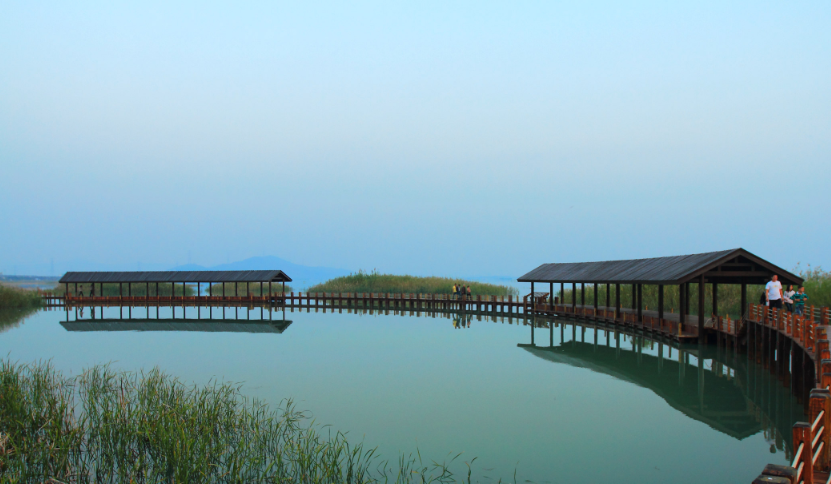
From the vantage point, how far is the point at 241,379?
18109mm

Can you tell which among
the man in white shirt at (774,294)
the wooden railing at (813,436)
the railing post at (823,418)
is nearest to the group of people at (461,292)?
the man in white shirt at (774,294)

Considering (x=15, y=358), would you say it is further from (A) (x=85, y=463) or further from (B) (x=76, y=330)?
(A) (x=85, y=463)

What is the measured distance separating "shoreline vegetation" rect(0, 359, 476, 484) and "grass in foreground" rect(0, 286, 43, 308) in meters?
38.3

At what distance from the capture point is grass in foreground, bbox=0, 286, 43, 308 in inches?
1768

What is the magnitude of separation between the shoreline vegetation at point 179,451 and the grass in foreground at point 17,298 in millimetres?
38269

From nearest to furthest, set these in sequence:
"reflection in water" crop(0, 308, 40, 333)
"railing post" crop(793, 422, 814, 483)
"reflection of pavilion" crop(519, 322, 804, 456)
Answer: "railing post" crop(793, 422, 814, 483) → "reflection of pavilion" crop(519, 322, 804, 456) → "reflection in water" crop(0, 308, 40, 333)

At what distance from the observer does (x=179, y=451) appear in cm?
930

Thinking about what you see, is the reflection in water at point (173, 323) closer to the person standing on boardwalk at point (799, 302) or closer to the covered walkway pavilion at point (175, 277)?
the covered walkway pavilion at point (175, 277)

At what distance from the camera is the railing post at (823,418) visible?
23.9ft

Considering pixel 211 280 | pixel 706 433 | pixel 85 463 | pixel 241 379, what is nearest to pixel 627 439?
pixel 706 433

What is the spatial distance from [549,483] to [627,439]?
3.05 m

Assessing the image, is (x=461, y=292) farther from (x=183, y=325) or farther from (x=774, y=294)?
(x=774, y=294)

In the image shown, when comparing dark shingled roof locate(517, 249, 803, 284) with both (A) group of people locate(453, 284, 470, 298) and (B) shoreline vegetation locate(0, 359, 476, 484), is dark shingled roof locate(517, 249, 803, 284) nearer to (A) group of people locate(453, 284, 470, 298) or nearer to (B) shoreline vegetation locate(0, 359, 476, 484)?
(A) group of people locate(453, 284, 470, 298)

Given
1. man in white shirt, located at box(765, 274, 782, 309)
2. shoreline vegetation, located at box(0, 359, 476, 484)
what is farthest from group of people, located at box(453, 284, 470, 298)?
shoreline vegetation, located at box(0, 359, 476, 484)
